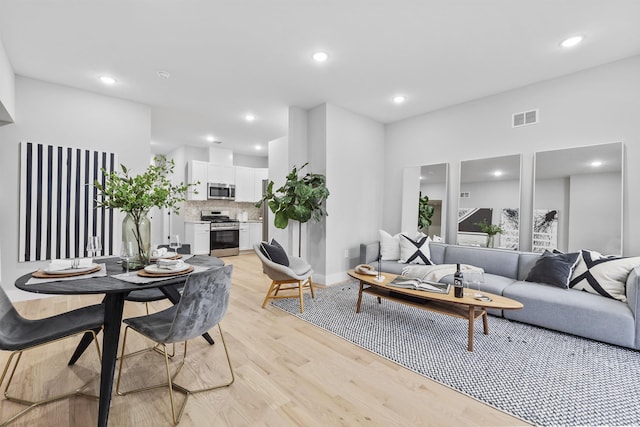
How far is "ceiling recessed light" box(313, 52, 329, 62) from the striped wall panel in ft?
10.5

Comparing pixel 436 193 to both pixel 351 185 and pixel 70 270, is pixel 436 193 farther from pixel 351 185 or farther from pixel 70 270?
pixel 70 270

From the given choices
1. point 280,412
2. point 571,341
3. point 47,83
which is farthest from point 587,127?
point 47,83

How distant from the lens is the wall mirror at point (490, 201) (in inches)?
147

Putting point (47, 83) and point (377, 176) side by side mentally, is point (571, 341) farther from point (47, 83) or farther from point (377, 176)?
point (47, 83)

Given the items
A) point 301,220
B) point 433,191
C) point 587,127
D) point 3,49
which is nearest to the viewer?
point 3,49

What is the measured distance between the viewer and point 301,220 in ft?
13.2

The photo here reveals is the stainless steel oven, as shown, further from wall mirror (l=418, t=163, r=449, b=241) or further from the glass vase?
the glass vase

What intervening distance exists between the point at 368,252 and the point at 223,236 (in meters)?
4.01

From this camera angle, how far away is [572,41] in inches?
106

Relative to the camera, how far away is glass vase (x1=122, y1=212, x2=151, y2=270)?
6.50 ft

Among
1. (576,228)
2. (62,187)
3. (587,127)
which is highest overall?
(587,127)

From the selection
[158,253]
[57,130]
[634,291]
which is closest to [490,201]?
[634,291]

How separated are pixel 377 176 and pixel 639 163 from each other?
3200 mm

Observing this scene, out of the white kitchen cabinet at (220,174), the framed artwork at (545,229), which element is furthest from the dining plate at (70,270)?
the white kitchen cabinet at (220,174)
